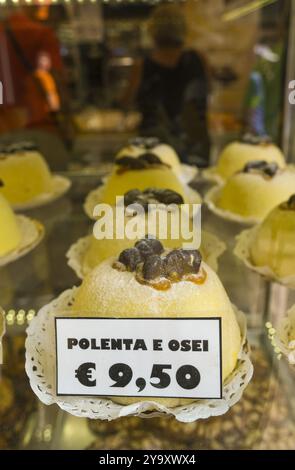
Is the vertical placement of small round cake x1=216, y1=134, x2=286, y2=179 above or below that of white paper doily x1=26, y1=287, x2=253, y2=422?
above

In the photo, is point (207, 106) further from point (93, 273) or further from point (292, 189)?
point (93, 273)

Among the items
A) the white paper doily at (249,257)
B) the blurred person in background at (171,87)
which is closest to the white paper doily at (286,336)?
the white paper doily at (249,257)

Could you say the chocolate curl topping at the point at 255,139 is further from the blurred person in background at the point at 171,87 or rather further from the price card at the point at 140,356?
the price card at the point at 140,356

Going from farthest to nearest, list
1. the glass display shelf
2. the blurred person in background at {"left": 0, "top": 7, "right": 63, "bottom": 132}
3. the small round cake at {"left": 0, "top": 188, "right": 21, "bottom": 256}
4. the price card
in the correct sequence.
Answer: the blurred person in background at {"left": 0, "top": 7, "right": 63, "bottom": 132}
the small round cake at {"left": 0, "top": 188, "right": 21, "bottom": 256}
the glass display shelf
the price card

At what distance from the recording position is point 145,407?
33.4 inches

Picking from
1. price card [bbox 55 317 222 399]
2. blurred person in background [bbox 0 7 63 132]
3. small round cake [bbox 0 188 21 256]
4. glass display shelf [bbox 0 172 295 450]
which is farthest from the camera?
blurred person in background [bbox 0 7 63 132]

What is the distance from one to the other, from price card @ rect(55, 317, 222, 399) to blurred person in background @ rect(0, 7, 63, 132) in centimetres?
101

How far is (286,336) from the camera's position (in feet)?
3.32

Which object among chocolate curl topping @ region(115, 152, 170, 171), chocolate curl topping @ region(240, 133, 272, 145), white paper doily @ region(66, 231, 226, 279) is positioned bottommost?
white paper doily @ region(66, 231, 226, 279)

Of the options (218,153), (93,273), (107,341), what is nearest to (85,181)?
(218,153)

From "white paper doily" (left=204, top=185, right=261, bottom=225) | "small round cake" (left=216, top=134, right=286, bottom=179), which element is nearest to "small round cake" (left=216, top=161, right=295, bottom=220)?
"white paper doily" (left=204, top=185, right=261, bottom=225)

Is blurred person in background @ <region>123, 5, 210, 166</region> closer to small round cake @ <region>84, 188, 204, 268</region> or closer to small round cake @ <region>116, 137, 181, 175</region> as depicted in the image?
small round cake @ <region>116, 137, 181, 175</region>

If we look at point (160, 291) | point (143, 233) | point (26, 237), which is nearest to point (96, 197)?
point (26, 237)

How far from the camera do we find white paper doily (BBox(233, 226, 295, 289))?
4.02 feet
